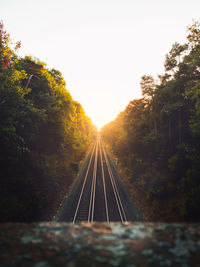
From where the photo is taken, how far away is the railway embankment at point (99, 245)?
3.48 feet

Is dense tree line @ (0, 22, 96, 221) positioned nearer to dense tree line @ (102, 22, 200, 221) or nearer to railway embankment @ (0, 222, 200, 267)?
railway embankment @ (0, 222, 200, 267)

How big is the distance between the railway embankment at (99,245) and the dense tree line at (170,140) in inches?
404

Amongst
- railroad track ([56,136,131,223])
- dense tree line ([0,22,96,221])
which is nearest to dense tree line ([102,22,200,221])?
railroad track ([56,136,131,223])

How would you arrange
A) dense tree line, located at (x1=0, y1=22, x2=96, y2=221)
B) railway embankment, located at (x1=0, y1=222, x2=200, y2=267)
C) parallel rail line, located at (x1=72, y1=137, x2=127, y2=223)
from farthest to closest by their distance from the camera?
parallel rail line, located at (x1=72, y1=137, x2=127, y2=223) → dense tree line, located at (x1=0, y1=22, x2=96, y2=221) → railway embankment, located at (x1=0, y1=222, x2=200, y2=267)

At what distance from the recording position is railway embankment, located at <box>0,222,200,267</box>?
1061mm

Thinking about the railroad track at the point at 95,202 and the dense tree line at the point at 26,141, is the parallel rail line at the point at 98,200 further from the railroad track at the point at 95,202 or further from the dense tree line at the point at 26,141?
the dense tree line at the point at 26,141

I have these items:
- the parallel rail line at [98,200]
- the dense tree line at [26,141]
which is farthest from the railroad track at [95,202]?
the dense tree line at [26,141]

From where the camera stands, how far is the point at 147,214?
11961 millimetres

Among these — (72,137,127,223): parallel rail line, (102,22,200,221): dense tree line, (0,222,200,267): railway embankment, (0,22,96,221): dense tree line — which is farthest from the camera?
(72,137,127,223): parallel rail line

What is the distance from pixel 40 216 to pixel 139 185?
11.6 metres

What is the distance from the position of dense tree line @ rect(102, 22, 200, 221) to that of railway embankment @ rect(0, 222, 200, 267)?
10.3m

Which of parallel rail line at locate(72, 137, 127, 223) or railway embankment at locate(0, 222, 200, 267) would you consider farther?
parallel rail line at locate(72, 137, 127, 223)

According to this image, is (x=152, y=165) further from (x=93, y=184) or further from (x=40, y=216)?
(x=40, y=216)

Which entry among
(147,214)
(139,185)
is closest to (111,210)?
(147,214)
